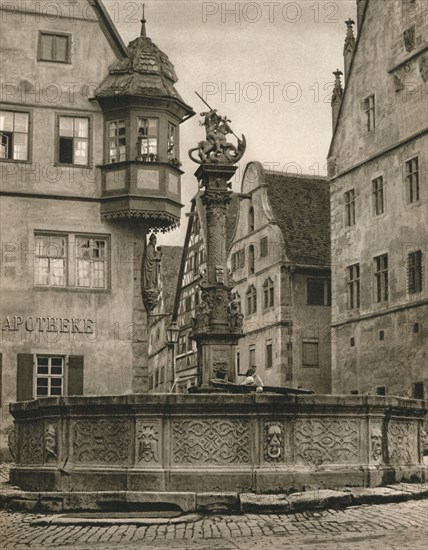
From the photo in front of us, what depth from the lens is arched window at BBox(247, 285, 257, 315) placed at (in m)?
48.6

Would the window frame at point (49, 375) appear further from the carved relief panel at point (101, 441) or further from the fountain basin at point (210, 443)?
the carved relief panel at point (101, 441)

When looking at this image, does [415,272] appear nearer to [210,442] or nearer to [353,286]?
[353,286]

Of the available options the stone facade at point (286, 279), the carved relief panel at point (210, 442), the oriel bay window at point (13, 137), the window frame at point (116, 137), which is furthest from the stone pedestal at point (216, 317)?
the stone facade at point (286, 279)

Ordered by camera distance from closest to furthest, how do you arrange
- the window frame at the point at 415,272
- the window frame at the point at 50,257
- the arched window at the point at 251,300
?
Answer: the window frame at the point at 50,257 → the window frame at the point at 415,272 → the arched window at the point at 251,300

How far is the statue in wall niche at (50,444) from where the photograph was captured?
1412cm

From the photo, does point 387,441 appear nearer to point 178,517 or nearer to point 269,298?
point 178,517

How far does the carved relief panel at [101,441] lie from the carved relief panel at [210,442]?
68cm

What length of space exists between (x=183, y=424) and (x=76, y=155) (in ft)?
51.8

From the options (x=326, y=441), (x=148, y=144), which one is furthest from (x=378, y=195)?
(x=326, y=441)

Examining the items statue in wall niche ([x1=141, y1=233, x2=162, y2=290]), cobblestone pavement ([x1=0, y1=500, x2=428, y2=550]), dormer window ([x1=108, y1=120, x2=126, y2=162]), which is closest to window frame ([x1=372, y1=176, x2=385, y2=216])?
statue in wall niche ([x1=141, y1=233, x2=162, y2=290])

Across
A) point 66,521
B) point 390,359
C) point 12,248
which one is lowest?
point 66,521

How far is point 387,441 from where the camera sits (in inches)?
577

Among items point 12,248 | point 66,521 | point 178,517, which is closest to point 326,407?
point 178,517

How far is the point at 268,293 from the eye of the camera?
154ft
